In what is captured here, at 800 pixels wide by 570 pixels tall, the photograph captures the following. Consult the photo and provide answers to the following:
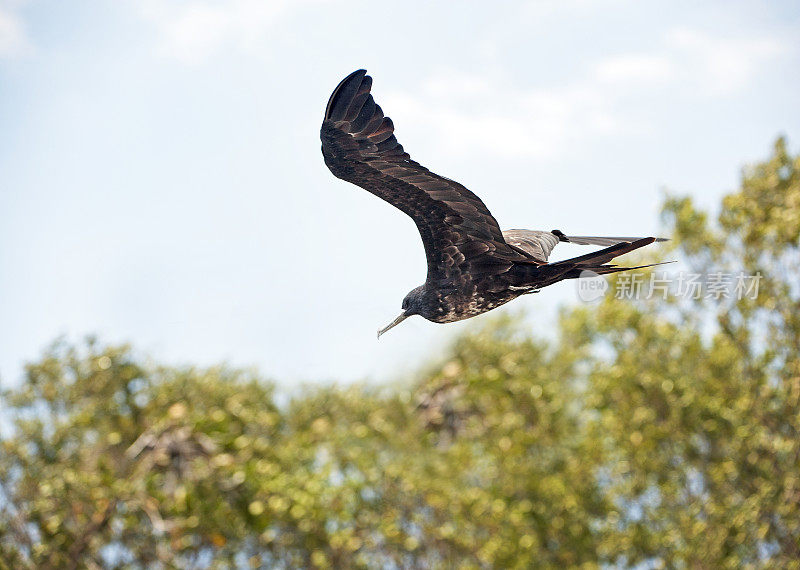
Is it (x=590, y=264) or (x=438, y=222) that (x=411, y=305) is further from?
(x=590, y=264)

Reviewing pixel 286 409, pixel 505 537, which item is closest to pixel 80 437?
pixel 286 409

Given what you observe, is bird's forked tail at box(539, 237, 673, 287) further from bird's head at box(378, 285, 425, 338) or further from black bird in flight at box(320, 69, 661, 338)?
bird's head at box(378, 285, 425, 338)

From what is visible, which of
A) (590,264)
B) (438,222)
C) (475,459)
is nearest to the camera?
(590,264)

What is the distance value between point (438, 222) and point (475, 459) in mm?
12177

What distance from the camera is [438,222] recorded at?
4.03 meters

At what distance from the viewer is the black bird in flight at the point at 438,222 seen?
387 centimetres

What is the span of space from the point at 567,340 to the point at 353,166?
50.2 ft

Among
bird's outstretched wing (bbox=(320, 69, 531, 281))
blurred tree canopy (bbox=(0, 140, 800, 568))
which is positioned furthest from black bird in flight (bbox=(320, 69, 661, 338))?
blurred tree canopy (bbox=(0, 140, 800, 568))

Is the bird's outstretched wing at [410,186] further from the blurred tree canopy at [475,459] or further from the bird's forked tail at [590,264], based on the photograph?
the blurred tree canopy at [475,459]

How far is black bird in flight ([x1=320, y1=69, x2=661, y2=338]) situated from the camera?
387 cm

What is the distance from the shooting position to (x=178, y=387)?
16.3 meters

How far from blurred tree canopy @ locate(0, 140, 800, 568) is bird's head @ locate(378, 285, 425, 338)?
9.14 metres

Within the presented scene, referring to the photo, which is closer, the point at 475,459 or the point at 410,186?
the point at 410,186

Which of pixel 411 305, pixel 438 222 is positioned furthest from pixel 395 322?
pixel 438 222
